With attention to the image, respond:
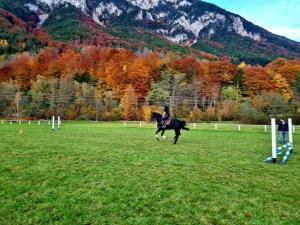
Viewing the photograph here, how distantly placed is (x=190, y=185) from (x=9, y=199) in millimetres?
4547

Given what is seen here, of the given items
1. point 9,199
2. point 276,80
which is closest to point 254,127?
point 276,80

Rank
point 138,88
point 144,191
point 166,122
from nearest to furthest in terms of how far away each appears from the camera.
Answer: point 144,191
point 166,122
point 138,88

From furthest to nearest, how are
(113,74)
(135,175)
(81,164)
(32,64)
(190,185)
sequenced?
(32,64) → (113,74) → (81,164) → (135,175) → (190,185)

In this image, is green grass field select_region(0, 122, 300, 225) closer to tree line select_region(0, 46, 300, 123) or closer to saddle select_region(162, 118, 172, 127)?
saddle select_region(162, 118, 172, 127)

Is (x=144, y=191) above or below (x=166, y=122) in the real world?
below

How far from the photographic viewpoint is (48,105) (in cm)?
7125

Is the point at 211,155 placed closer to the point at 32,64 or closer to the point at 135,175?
the point at 135,175

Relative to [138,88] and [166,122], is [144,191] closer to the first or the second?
[166,122]

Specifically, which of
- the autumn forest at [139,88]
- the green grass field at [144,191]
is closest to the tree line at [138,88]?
the autumn forest at [139,88]

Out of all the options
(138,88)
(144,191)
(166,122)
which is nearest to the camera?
(144,191)

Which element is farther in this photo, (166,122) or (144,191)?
(166,122)

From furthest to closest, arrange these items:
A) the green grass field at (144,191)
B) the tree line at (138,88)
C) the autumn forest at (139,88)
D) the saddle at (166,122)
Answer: the tree line at (138,88)
the autumn forest at (139,88)
the saddle at (166,122)
the green grass field at (144,191)

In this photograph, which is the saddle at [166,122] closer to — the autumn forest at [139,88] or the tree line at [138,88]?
the autumn forest at [139,88]

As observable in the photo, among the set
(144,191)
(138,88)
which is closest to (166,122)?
(144,191)
